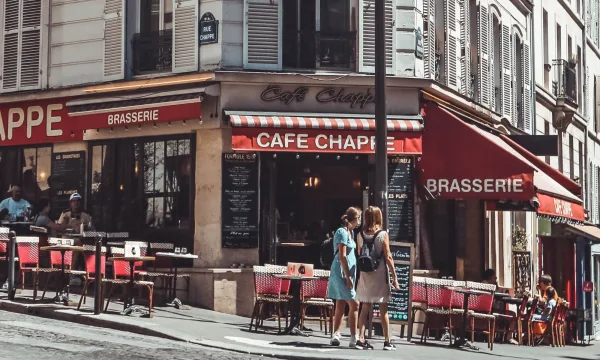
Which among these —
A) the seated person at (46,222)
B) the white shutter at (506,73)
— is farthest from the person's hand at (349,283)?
the white shutter at (506,73)

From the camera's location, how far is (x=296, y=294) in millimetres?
15555

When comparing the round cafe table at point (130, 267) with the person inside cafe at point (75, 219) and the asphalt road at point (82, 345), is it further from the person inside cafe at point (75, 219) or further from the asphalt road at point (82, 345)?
the person inside cafe at point (75, 219)

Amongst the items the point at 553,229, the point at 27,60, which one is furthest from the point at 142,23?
the point at 553,229

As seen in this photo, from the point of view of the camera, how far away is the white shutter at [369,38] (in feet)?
62.2

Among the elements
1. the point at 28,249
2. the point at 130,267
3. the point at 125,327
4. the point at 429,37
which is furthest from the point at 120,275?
the point at 429,37

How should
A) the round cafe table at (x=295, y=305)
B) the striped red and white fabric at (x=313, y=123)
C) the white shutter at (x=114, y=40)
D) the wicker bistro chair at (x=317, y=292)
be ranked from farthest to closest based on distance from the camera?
the white shutter at (x=114, y=40) → the striped red and white fabric at (x=313, y=123) → the wicker bistro chair at (x=317, y=292) → the round cafe table at (x=295, y=305)

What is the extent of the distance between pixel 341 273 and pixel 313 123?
4428mm

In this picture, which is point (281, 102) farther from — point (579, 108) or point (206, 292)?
point (579, 108)

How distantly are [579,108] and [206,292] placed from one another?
20.3 m

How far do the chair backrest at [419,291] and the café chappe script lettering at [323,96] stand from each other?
3418 millimetres

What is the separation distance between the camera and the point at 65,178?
20266 mm

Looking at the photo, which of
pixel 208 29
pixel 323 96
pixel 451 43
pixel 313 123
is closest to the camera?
pixel 313 123

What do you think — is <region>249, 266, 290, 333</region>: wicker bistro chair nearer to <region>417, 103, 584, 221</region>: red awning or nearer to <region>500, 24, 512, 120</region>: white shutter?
<region>417, 103, 584, 221</region>: red awning

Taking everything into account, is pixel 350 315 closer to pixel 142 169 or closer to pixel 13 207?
pixel 142 169
